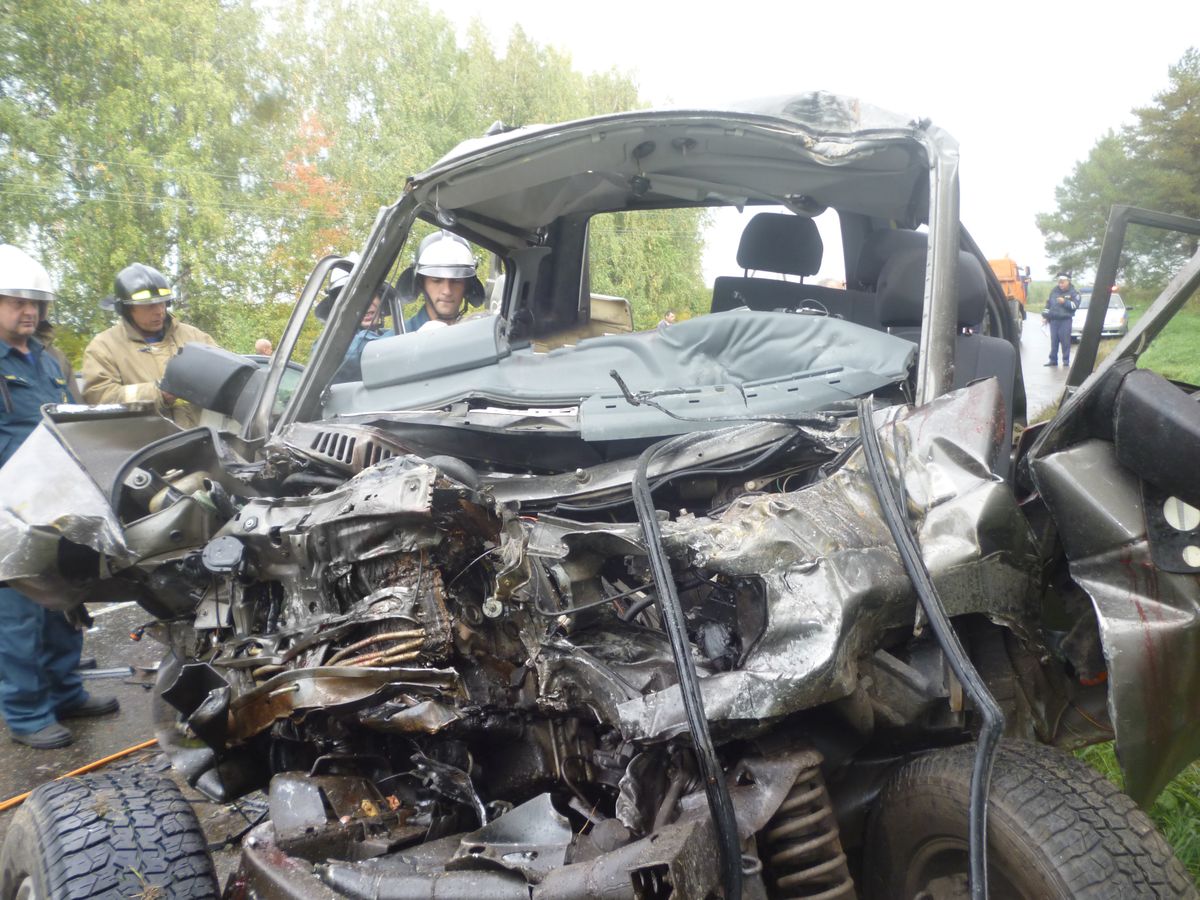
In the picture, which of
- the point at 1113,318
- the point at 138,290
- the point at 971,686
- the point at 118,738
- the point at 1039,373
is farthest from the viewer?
the point at 1039,373

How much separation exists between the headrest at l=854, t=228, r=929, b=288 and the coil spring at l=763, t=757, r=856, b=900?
2.30 m

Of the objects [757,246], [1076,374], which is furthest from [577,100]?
[1076,374]

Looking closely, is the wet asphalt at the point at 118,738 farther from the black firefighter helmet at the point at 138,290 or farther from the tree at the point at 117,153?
the tree at the point at 117,153

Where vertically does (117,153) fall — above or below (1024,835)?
above

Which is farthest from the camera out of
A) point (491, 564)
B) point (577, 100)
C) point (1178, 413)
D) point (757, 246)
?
point (577, 100)

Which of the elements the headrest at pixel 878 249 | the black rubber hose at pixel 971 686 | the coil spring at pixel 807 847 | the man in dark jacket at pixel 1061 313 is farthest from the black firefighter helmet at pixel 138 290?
the man in dark jacket at pixel 1061 313

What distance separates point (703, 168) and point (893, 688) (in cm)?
208

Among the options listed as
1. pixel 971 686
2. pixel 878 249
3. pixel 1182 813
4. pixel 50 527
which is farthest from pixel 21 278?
pixel 1182 813

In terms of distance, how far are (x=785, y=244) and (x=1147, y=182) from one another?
11301mm

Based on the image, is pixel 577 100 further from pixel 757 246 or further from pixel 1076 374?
pixel 1076 374

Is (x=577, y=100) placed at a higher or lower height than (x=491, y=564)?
higher

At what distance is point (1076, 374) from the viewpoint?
2.42 metres

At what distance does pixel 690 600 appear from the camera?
2.38 metres

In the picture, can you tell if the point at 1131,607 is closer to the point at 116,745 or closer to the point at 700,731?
the point at 700,731
